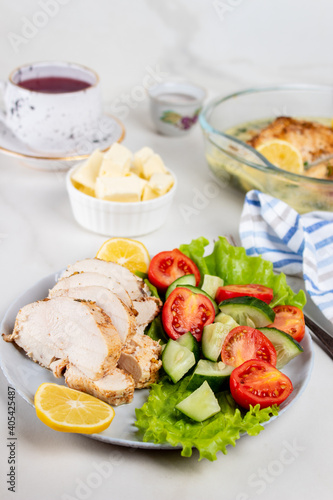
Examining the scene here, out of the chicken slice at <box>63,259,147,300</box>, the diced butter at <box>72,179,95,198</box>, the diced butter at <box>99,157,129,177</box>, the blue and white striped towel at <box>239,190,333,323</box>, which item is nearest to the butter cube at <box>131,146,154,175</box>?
the diced butter at <box>99,157,129,177</box>

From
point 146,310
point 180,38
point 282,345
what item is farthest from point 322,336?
point 180,38

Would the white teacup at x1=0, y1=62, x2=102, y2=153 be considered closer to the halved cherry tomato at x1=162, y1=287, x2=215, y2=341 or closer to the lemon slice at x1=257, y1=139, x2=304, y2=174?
the lemon slice at x1=257, y1=139, x2=304, y2=174

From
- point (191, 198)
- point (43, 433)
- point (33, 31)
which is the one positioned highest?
point (33, 31)

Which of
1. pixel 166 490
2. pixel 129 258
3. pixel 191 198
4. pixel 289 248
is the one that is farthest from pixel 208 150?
pixel 166 490

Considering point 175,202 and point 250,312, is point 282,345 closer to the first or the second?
point 250,312

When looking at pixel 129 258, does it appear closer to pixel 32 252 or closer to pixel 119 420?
pixel 32 252

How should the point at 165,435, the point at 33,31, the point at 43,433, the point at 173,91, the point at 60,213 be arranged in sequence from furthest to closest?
the point at 33,31
the point at 173,91
the point at 60,213
the point at 43,433
the point at 165,435
